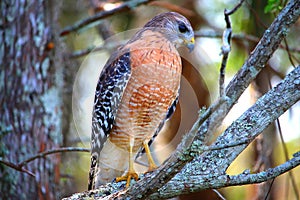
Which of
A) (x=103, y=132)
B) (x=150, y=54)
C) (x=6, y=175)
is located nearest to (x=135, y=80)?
(x=150, y=54)

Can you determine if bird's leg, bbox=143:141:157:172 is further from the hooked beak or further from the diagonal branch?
the diagonal branch

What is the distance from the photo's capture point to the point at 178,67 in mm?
5137

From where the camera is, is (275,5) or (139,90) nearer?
(275,5)

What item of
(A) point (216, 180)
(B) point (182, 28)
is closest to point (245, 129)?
(A) point (216, 180)

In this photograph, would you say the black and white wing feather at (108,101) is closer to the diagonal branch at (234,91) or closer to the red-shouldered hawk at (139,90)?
the red-shouldered hawk at (139,90)

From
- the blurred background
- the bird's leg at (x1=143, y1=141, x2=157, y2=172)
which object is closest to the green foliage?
the blurred background

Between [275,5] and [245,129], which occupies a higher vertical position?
[275,5]

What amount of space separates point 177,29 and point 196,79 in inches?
90.4

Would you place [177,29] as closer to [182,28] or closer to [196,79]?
[182,28]

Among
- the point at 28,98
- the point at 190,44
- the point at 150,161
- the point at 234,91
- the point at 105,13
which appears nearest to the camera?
the point at 234,91

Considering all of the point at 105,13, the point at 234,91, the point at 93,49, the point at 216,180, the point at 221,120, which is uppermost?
the point at 105,13

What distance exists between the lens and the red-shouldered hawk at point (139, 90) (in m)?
5.06

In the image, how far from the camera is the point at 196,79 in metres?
7.53

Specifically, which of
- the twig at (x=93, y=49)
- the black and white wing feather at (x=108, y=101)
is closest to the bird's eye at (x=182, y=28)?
the black and white wing feather at (x=108, y=101)
